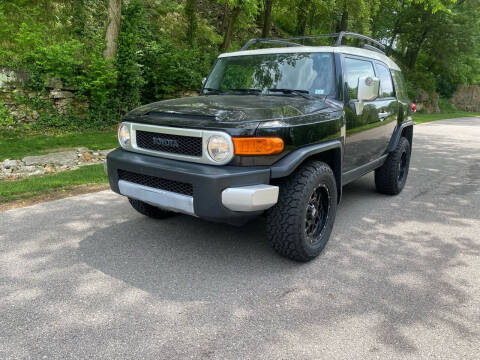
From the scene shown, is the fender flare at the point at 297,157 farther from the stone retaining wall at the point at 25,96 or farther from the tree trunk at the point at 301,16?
the tree trunk at the point at 301,16

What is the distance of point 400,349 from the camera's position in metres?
2.30

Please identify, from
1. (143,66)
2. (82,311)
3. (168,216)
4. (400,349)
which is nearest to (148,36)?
(143,66)

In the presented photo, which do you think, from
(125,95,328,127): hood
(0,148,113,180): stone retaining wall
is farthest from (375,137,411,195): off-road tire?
(0,148,113,180): stone retaining wall

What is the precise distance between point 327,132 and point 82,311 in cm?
244

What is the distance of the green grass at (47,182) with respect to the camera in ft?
17.5

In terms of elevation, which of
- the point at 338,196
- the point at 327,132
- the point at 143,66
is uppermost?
the point at 143,66

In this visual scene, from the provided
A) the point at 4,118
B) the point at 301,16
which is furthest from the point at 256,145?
the point at 301,16

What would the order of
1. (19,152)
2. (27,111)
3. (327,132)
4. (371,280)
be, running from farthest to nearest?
1. (27,111)
2. (19,152)
3. (327,132)
4. (371,280)

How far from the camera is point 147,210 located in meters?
4.22

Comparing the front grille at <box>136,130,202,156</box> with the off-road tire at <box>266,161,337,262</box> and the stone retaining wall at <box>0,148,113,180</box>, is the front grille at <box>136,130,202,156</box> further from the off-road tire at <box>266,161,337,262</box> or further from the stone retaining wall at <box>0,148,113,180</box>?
the stone retaining wall at <box>0,148,113,180</box>

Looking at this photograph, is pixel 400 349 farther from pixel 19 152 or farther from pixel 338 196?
pixel 19 152

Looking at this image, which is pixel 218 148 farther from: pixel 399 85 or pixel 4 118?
pixel 4 118

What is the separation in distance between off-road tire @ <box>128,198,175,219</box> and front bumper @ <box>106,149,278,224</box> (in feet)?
3.54

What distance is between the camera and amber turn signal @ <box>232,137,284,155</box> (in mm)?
2854
